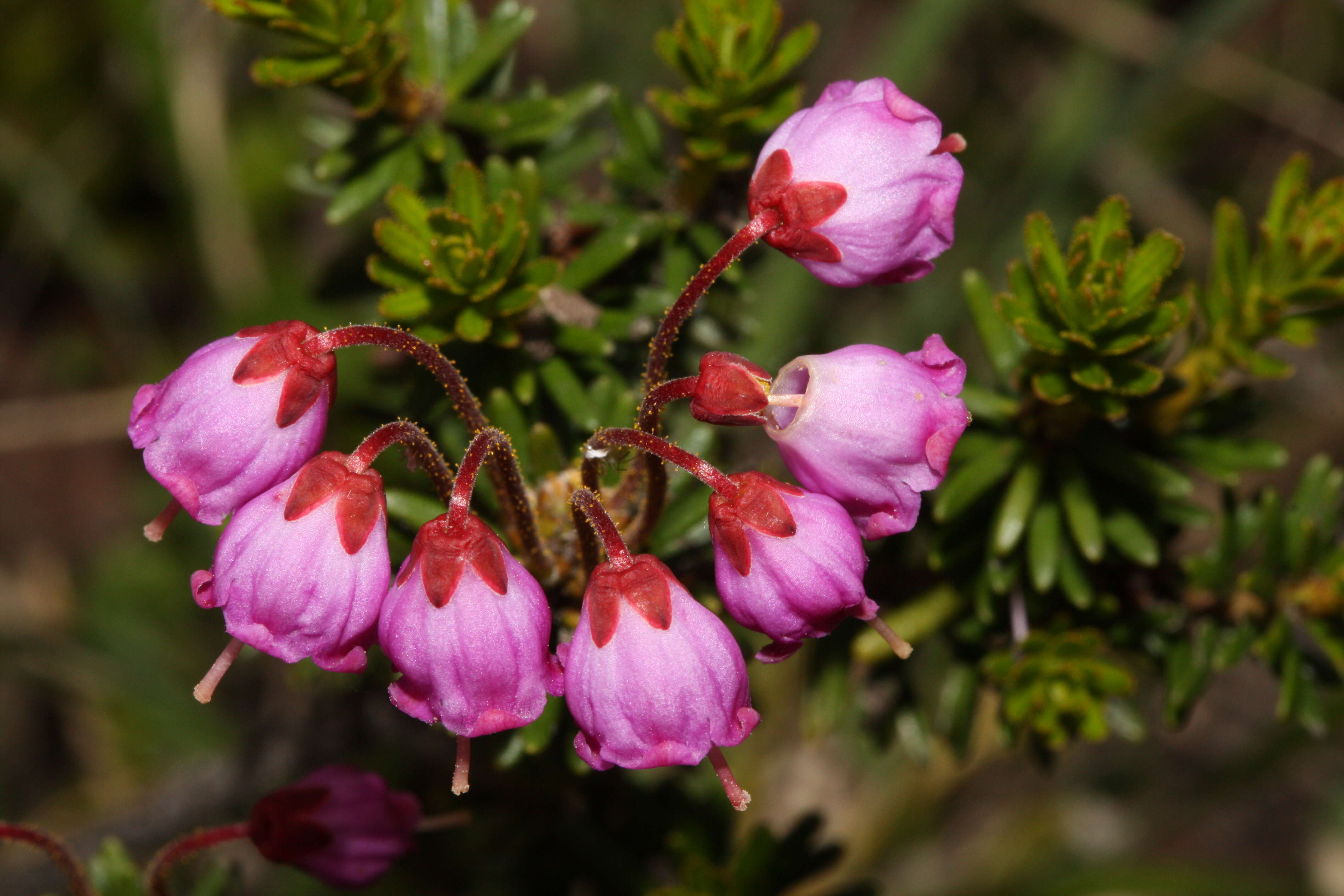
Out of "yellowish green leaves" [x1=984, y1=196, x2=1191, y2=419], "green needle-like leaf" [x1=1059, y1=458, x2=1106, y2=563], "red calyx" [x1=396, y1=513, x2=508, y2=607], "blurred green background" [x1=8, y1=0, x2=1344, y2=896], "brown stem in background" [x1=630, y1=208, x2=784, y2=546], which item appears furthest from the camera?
"blurred green background" [x1=8, y1=0, x2=1344, y2=896]

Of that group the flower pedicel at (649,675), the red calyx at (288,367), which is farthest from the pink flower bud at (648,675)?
the red calyx at (288,367)

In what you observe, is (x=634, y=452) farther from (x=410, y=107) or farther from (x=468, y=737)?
(x=410, y=107)

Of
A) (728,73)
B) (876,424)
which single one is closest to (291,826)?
(876,424)

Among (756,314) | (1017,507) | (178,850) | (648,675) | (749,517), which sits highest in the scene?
(749,517)

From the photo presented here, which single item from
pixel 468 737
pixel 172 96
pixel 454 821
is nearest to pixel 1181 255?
pixel 468 737

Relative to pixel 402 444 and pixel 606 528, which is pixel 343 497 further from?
pixel 606 528

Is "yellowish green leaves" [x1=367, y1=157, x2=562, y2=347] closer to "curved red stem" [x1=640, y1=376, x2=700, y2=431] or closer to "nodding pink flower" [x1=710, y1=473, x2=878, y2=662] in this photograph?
"curved red stem" [x1=640, y1=376, x2=700, y2=431]

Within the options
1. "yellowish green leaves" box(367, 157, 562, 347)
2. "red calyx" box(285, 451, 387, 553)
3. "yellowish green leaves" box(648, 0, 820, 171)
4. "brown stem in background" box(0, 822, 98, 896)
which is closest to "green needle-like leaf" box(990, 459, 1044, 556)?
"yellowish green leaves" box(648, 0, 820, 171)
